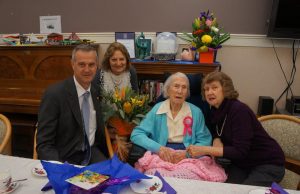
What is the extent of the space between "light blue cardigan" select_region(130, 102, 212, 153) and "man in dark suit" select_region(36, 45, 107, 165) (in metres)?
0.31

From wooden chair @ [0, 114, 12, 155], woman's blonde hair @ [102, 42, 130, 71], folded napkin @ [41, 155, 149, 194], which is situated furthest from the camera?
woman's blonde hair @ [102, 42, 130, 71]

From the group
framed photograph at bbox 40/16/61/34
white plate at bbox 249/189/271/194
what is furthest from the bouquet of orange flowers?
framed photograph at bbox 40/16/61/34

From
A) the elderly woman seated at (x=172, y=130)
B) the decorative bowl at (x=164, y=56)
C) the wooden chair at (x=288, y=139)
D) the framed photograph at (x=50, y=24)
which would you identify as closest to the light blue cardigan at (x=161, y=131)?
the elderly woman seated at (x=172, y=130)

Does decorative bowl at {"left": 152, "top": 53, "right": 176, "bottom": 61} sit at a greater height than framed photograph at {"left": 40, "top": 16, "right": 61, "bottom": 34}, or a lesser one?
lesser

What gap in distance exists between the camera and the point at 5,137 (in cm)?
165

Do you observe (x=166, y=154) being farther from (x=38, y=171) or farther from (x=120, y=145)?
(x=38, y=171)

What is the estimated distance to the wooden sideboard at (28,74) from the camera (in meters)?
2.80

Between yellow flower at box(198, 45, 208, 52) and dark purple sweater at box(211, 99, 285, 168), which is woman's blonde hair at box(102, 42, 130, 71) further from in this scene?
dark purple sweater at box(211, 99, 285, 168)

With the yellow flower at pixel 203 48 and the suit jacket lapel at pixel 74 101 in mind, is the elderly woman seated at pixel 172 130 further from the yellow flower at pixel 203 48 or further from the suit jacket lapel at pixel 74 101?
the yellow flower at pixel 203 48

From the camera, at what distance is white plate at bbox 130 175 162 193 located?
108 centimetres

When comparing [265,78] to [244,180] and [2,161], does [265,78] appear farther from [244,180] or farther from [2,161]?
[2,161]

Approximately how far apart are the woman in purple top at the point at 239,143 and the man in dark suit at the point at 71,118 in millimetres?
739

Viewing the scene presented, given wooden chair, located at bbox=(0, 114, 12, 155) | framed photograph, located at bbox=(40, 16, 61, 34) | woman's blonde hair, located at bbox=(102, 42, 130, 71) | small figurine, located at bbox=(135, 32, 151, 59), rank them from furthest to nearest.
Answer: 1. framed photograph, located at bbox=(40, 16, 61, 34)
2. small figurine, located at bbox=(135, 32, 151, 59)
3. woman's blonde hair, located at bbox=(102, 42, 130, 71)
4. wooden chair, located at bbox=(0, 114, 12, 155)

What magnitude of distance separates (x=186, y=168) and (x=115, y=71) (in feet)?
3.98
